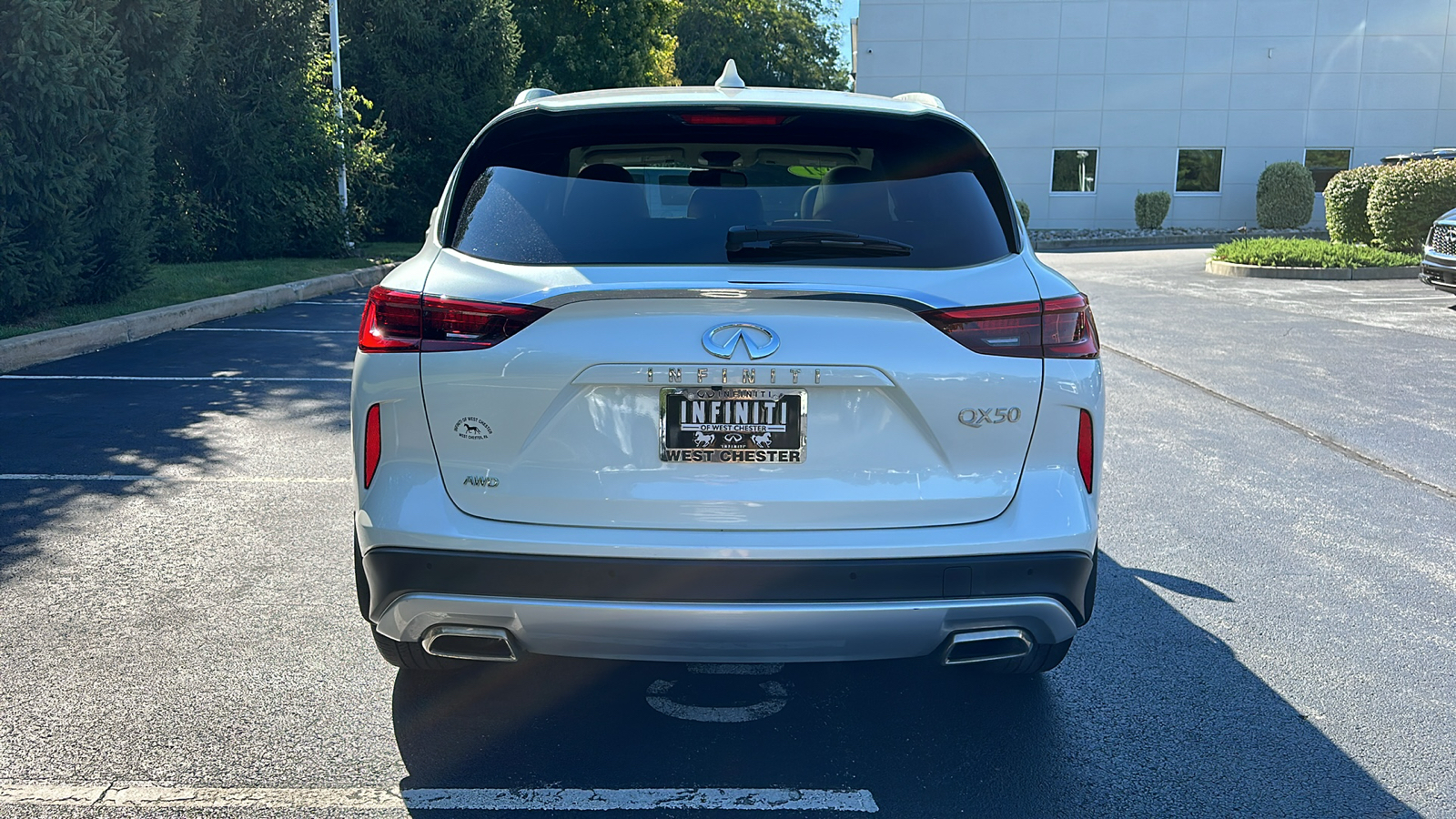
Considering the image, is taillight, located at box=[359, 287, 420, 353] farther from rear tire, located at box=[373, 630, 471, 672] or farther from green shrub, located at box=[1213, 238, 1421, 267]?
green shrub, located at box=[1213, 238, 1421, 267]

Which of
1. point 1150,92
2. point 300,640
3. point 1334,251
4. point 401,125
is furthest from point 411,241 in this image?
point 300,640

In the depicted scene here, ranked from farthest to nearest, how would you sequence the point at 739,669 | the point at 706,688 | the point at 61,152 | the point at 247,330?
the point at 247,330 → the point at 61,152 → the point at 739,669 → the point at 706,688

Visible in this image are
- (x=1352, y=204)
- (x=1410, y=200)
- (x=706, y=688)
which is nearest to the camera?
(x=706, y=688)

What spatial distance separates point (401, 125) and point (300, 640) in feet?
88.2

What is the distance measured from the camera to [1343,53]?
1531 inches

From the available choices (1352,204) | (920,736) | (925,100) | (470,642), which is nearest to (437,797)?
(470,642)

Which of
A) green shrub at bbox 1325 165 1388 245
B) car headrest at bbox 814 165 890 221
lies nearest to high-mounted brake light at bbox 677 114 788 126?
car headrest at bbox 814 165 890 221

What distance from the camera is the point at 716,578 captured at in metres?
3.03

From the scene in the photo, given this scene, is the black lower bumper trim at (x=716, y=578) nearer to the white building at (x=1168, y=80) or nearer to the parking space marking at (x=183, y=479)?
the parking space marking at (x=183, y=479)

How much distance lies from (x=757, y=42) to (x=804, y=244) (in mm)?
60741

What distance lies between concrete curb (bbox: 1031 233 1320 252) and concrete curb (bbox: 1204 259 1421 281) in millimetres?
13015

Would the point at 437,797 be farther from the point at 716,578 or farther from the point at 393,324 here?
the point at 393,324

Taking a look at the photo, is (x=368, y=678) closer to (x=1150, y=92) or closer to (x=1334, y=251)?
(x=1334, y=251)

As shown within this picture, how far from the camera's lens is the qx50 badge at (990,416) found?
10.2ft
